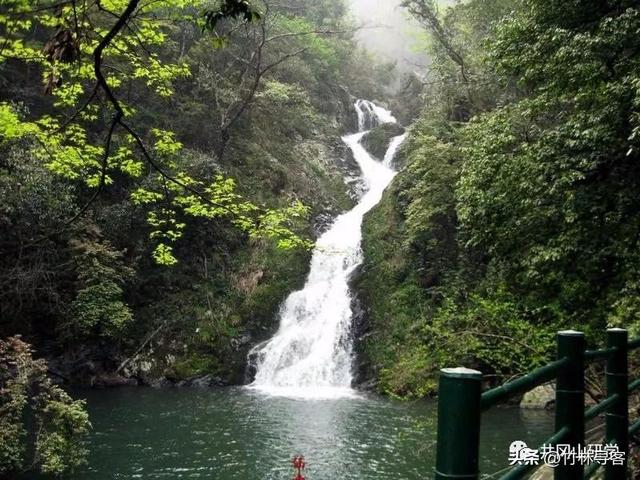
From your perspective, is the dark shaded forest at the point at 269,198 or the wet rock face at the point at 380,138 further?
the wet rock face at the point at 380,138

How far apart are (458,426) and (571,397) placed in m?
0.91

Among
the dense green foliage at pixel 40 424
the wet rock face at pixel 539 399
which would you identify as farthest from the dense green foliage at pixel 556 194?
the dense green foliage at pixel 40 424

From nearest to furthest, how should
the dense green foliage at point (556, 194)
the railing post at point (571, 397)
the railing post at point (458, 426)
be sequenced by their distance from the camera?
the railing post at point (458, 426) → the railing post at point (571, 397) → the dense green foliage at point (556, 194)

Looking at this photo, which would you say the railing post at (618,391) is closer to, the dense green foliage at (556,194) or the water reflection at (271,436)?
the dense green foliage at (556,194)

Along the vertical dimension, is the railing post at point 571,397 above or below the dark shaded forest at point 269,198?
below

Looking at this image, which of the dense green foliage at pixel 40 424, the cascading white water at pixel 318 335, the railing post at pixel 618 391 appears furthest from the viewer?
the cascading white water at pixel 318 335

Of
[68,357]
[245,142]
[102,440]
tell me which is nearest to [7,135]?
[102,440]

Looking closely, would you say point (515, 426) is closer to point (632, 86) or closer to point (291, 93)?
point (632, 86)

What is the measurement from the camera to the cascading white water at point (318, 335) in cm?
1706

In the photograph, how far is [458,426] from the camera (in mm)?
1373

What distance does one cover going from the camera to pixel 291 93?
25.4 metres

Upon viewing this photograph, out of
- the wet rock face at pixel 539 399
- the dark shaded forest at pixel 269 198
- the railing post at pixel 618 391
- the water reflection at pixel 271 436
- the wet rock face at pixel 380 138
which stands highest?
the wet rock face at pixel 380 138

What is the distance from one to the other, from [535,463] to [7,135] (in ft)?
24.6

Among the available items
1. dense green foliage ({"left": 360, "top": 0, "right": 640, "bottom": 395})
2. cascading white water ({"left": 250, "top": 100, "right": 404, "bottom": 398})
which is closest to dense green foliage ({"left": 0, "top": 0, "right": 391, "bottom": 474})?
cascading white water ({"left": 250, "top": 100, "right": 404, "bottom": 398})
